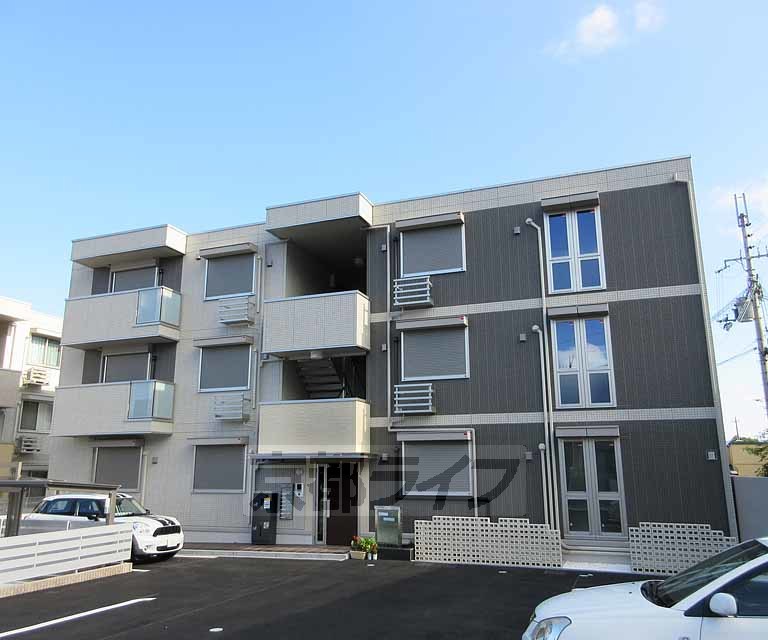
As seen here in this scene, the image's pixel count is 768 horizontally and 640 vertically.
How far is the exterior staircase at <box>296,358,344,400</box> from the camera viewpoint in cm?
1780

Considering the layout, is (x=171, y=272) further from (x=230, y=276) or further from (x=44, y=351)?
(x=44, y=351)

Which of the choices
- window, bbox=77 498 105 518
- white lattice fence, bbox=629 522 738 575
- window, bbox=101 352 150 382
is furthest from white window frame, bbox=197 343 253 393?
white lattice fence, bbox=629 522 738 575

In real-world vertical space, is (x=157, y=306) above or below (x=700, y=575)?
above

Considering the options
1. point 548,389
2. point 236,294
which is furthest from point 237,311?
point 548,389

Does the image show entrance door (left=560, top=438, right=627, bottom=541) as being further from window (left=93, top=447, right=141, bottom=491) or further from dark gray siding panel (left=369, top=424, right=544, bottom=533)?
window (left=93, top=447, right=141, bottom=491)

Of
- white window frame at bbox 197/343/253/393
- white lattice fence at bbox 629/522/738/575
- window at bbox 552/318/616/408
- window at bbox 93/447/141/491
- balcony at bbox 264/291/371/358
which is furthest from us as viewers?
window at bbox 93/447/141/491

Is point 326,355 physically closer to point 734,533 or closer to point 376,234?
point 376,234

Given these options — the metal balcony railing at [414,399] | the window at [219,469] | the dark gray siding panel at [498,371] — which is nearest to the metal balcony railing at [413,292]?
the dark gray siding panel at [498,371]

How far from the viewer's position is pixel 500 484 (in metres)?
14.3

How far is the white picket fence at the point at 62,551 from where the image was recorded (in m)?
10.2

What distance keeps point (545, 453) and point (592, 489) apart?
1231 millimetres

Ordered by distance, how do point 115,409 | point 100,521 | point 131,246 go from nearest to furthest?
point 100,521 → point 115,409 → point 131,246

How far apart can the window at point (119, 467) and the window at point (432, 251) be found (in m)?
9.42

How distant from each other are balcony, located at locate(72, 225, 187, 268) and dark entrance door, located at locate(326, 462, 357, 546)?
8.18 m
